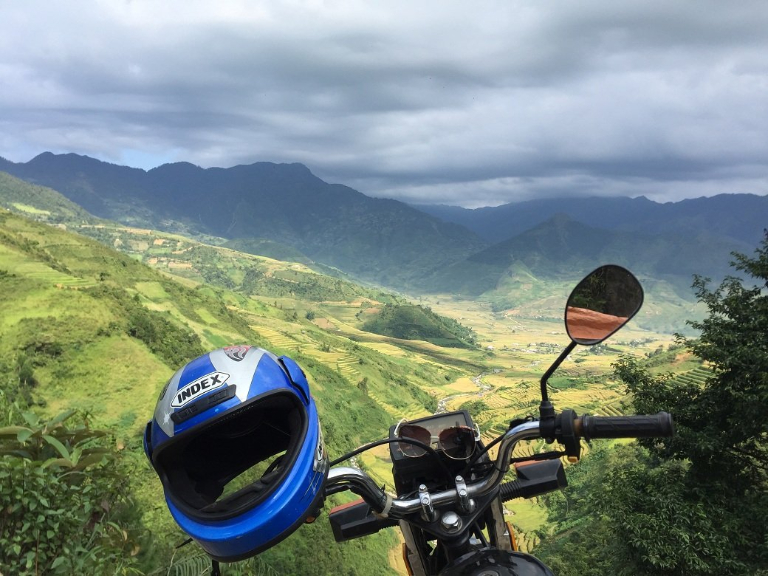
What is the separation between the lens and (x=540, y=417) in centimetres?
240

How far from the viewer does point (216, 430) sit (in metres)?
2.32

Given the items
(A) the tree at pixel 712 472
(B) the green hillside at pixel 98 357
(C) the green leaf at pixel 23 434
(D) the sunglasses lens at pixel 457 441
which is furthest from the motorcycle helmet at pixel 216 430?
(A) the tree at pixel 712 472

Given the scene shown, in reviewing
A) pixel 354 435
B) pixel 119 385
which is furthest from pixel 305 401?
pixel 354 435

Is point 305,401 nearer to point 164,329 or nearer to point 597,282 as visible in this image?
point 597,282

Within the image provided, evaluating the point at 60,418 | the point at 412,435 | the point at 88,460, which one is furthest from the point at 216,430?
the point at 88,460

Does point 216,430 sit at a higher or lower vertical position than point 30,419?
higher

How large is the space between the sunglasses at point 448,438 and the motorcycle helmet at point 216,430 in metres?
0.68

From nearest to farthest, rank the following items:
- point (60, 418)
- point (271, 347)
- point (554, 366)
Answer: point (554, 366) → point (60, 418) → point (271, 347)

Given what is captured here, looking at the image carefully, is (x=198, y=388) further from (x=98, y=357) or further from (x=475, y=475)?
(x=98, y=357)

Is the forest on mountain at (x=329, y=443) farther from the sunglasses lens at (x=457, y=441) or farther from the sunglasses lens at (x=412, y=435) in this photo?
the sunglasses lens at (x=457, y=441)

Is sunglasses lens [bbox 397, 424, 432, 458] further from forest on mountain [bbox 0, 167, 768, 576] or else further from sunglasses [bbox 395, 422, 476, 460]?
forest on mountain [bbox 0, 167, 768, 576]

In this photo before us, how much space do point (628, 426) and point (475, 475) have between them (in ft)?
2.90

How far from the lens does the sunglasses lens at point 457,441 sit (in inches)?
108

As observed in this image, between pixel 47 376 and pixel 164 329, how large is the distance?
1725 cm
